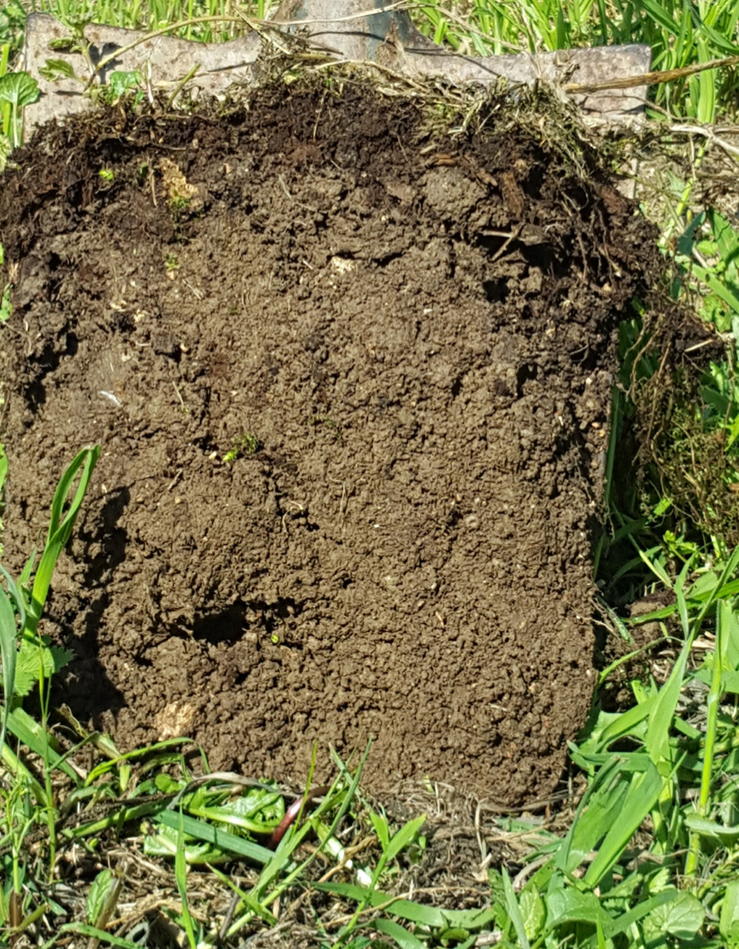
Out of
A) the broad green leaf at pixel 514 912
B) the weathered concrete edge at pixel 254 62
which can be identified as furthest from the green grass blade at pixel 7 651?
the weathered concrete edge at pixel 254 62

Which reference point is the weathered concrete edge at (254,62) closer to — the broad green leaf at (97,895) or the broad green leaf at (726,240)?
the broad green leaf at (726,240)

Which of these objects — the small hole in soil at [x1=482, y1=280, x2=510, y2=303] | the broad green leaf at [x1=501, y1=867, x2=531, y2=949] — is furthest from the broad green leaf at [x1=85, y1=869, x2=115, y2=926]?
the small hole in soil at [x1=482, y1=280, x2=510, y2=303]

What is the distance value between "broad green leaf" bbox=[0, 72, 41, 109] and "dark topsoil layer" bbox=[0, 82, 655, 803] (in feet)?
1.36

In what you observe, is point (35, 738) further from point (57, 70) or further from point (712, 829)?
point (57, 70)

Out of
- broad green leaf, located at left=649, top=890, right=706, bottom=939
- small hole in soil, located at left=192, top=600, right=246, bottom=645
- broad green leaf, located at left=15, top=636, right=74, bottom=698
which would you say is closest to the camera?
broad green leaf, located at left=649, top=890, right=706, bottom=939

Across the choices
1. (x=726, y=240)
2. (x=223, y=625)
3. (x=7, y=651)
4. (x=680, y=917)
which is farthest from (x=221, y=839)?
(x=726, y=240)

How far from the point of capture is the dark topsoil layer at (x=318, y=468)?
1.68 m

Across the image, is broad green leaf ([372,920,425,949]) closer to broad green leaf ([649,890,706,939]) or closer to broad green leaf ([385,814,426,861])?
broad green leaf ([385,814,426,861])

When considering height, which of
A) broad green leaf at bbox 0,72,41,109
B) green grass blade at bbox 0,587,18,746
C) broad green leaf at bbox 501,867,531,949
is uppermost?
broad green leaf at bbox 0,72,41,109

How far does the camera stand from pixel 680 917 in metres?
1.38

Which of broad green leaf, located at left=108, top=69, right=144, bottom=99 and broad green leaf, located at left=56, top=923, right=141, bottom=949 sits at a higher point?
broad green leaf, located at left=108, top=69, right=144, bottom=99

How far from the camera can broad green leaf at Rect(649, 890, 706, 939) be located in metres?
1.37

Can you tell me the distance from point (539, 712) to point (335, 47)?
1.47 meters

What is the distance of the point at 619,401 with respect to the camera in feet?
6.67
